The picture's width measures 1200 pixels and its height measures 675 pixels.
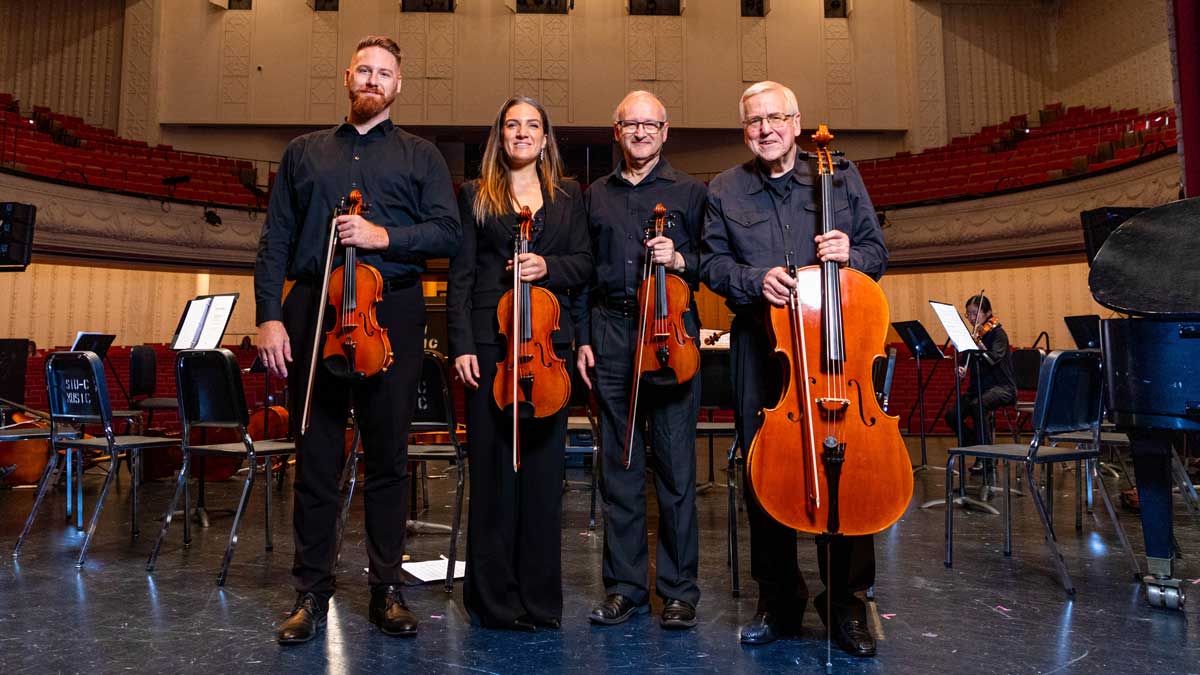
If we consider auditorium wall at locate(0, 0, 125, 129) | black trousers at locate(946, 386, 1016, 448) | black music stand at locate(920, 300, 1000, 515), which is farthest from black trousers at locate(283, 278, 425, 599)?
auditorium wall at locate(0, 0, 125, 129)

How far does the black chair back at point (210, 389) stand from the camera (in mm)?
3092

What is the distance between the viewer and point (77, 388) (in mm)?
3447

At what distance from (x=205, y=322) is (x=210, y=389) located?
1.68 m

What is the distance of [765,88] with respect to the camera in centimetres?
209

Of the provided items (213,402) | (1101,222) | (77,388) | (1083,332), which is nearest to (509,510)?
(213,402)

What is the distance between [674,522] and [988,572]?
4.76 feet

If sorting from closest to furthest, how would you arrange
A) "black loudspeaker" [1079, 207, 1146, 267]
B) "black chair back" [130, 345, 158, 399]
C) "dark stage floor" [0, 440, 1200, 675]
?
"dark stage floor" [0, 440, 1200, 675]
"black loudspeaker" [1079, 207, 1146, 267]
"black chair back" [130, 345, 158, 399]

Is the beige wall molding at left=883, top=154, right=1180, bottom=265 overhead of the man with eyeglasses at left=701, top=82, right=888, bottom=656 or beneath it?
overhead

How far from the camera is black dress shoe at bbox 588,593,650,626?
85.7 inches

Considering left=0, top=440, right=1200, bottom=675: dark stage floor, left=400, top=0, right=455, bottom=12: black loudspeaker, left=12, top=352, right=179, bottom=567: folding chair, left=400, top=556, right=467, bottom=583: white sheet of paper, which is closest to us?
left=0, top=440, right=1200, bottom=675: dark stage floor

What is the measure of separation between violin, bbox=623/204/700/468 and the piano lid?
1161 millimetres

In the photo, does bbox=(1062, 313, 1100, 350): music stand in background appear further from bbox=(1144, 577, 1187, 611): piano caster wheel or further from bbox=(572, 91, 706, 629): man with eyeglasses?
bbox=(572, 91, 706, 629): man with eyeglasses

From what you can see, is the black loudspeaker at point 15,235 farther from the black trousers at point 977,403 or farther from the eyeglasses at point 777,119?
the black trousers at point 977,403

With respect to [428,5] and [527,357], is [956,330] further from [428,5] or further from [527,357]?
[428,5]
